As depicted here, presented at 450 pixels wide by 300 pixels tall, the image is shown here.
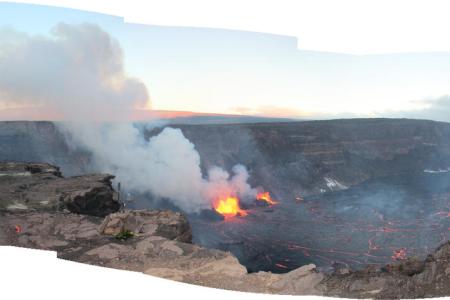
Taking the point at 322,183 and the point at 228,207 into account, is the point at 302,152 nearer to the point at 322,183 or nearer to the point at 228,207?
the point at 322,183

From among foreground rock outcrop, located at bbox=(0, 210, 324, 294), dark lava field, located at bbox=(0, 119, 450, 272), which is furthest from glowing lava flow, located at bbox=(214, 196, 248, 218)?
foreground rock outcrop, located at bbox=(0, 210, 324, 294)

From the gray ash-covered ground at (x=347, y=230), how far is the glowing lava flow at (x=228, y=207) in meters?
1.03

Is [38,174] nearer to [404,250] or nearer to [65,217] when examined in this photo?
[65,217]

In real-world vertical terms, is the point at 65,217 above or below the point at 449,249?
below

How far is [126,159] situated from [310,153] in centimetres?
3556

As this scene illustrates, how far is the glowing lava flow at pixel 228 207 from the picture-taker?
1120 inches

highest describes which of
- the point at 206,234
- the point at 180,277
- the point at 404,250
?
the point at 180,277

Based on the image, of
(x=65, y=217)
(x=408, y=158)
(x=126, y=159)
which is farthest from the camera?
(x=408, y=158)

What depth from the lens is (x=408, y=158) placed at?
24016 mm

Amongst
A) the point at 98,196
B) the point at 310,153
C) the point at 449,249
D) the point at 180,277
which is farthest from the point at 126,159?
the point at 310,153

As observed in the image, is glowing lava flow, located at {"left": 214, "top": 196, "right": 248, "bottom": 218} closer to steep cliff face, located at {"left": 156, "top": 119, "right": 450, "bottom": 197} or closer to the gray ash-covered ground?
the gray ash-covered ground

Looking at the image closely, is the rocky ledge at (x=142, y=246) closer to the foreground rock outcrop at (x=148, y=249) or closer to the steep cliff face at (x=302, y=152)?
the foreground rock outcrop at (x=148, y=249)

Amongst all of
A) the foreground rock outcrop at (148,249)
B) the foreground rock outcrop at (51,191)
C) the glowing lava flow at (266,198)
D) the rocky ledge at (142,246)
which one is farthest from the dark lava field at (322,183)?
the foreground rock outcrop at (148,249)

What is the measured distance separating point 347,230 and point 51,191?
15.4m
